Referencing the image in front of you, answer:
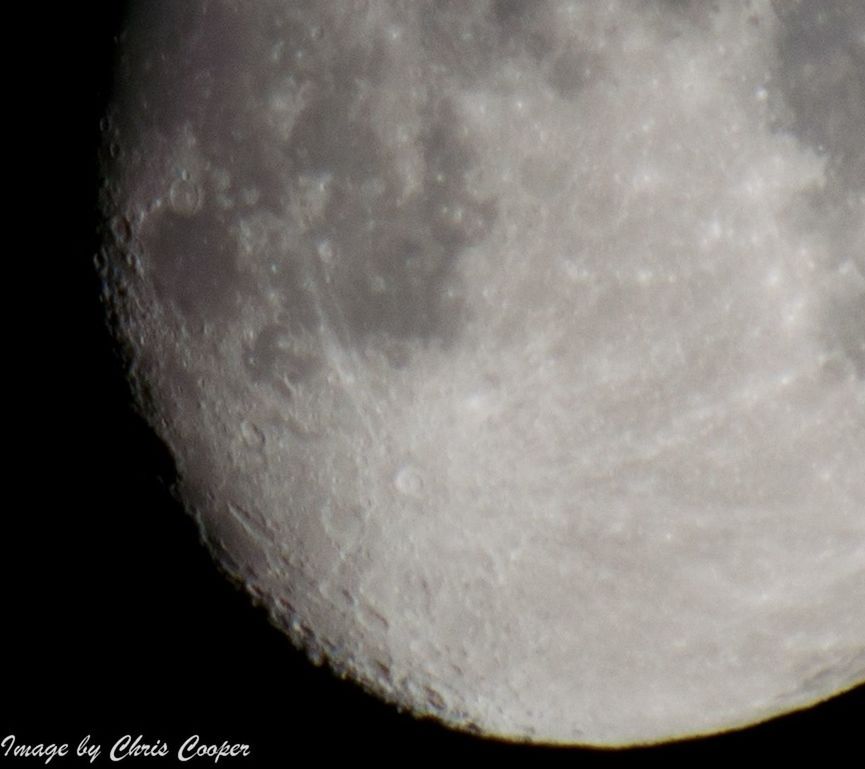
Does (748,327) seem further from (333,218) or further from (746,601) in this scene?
(333,218)

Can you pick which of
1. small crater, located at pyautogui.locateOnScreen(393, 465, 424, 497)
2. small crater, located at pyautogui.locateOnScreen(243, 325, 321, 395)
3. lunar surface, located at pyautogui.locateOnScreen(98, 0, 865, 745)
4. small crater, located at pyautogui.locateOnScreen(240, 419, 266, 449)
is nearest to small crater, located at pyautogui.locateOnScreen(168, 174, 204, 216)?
lunar surface, located at pyautogui.locateOnScreen(98, 0, 865, 745)

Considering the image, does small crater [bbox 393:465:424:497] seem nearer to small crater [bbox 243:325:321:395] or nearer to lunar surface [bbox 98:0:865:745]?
lunar surface [bbox 98:0:865:745]

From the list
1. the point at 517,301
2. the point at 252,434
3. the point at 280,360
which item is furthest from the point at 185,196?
the point at 517,301

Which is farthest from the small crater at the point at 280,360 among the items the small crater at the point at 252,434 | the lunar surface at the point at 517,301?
the small crater at the point at 252,434

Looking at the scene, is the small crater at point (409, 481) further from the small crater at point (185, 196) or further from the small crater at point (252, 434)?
the small crater at point (185, 196)

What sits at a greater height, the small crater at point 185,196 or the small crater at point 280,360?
the small crater at point 185,196

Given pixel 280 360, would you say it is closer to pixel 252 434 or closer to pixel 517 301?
pixel 252 434

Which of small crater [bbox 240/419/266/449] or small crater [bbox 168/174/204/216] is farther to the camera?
small crater [bbox 240/419/266/449]

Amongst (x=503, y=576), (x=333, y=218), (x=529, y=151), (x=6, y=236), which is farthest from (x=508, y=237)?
(x=6, y=236)

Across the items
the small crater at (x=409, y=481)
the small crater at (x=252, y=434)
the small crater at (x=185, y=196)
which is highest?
the small crater at (x=185, y=196)
